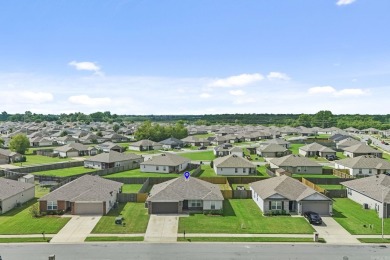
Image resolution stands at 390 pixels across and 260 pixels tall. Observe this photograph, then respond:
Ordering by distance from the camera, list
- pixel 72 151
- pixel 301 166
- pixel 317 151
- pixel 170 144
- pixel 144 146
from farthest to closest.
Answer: pixel 170 144 → pixel 144 146 → pixel 72 151 → pixel 317 151 → pixel 301 166

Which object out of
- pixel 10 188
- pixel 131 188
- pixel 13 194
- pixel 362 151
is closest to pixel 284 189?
pixel 131 188

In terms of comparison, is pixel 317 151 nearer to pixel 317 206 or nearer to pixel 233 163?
pixel 233 163

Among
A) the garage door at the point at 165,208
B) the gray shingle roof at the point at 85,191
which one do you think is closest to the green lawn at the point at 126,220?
the garage door at the point at 165,208

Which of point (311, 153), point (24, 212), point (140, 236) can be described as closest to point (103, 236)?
point (140, 236)

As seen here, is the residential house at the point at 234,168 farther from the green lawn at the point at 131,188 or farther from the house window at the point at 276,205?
the house window at the point at 276,205

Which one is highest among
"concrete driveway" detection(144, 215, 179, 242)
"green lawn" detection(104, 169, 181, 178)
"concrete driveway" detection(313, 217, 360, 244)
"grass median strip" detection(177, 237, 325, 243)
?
"green lawn" detection(104, 169, 181, 178)

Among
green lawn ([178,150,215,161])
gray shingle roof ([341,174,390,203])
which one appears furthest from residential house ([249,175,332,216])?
green lawn ([178,150,215,161])

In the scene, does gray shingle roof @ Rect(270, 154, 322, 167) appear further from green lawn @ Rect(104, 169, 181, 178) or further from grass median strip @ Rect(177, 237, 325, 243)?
grass median strip @ Rect(177, 237, 325, 243)
